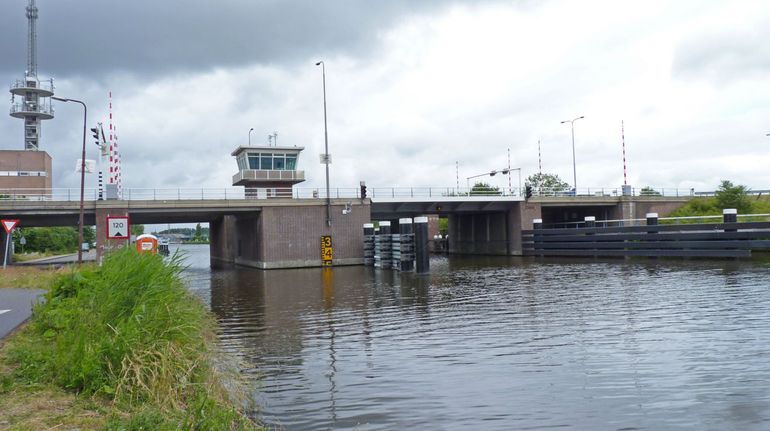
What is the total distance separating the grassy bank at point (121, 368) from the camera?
504 centimetres

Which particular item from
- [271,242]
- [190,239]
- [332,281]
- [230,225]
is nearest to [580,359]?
[332,281]

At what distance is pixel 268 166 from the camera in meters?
48.4

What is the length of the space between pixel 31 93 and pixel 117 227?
221 feet

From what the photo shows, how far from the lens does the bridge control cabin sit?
48000mm

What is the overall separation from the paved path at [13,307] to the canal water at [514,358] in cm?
295

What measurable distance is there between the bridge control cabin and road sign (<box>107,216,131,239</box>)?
27.0 m

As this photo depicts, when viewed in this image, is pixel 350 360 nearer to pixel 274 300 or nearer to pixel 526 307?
pixel 526 307

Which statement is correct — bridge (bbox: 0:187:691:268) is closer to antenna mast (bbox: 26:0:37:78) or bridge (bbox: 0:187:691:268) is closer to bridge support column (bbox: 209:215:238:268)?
bridge support column (bbox: 209:215:238:268)

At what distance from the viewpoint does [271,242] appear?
119ft

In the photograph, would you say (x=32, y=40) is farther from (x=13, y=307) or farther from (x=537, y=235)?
(x=13, y=307)

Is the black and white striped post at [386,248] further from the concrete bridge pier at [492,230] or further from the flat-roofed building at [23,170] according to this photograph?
the flat-roofed building at [23,170]

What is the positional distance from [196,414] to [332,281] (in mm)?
19969

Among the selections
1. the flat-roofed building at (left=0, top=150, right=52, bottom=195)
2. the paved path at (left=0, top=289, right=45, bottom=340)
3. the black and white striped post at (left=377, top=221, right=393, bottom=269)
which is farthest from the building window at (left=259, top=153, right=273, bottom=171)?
the flat-roofed building at (left=0, top=150, right=52, bottom=195)

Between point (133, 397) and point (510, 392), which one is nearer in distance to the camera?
point (133, 397)
